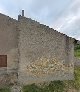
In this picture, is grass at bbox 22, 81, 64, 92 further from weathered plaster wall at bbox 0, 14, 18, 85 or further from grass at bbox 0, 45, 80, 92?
weathered plaster wall at bbox 0, 14, 18, 85

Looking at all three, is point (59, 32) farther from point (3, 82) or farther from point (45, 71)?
point (3, 82)

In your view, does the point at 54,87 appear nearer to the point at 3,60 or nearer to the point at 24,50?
the point at 24,50

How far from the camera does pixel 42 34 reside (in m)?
20.8

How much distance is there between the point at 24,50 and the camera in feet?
67.3

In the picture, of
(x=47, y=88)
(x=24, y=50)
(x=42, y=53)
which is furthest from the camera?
(x=42, y=53)

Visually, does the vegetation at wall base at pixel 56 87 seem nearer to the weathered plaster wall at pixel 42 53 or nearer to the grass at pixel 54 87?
the grass at pixel 54 87

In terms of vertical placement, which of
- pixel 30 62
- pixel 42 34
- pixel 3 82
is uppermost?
pixel 42 34

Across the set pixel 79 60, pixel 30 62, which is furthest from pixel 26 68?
pixel 79 60

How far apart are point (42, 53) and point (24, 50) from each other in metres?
1.35

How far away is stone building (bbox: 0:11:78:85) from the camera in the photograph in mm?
20469

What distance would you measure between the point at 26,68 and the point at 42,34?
8.93ft

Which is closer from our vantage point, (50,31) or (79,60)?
(50,31)

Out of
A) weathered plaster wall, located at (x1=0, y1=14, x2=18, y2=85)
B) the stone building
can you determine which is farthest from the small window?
weathered plaster wall, located at (x1=0, y1=14, x2=18, y2=85)

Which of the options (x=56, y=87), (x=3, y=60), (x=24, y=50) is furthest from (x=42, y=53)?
(x=3, y=60)
